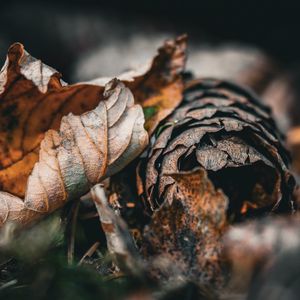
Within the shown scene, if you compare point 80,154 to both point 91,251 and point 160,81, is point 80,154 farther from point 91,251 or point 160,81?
point 160,81

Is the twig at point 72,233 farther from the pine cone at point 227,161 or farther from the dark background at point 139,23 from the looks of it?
the dark background at point 139,23

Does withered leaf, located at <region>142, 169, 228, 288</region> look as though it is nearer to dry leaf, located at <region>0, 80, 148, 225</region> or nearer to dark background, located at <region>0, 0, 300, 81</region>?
dry leaf, located at <region>0, 80, 148, 225</region>

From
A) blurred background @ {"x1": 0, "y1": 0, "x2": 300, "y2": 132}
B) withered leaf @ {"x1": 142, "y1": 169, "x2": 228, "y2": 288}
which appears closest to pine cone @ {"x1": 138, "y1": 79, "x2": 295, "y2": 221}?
withered leaf @ {"x1": 142, "y1": 169, "x2": 228, "y2": 288}

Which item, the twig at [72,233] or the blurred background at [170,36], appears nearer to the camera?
the twig at [72,233]

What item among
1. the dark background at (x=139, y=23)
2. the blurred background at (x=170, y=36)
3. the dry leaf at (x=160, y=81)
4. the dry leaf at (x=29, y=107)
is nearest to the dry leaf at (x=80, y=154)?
the dry leaf at (x=29, y=107)

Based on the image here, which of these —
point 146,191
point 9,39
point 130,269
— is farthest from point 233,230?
point 9,39

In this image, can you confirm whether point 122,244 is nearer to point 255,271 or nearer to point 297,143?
point 255,271

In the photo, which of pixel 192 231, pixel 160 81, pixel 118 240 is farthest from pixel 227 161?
pixel 160 81
